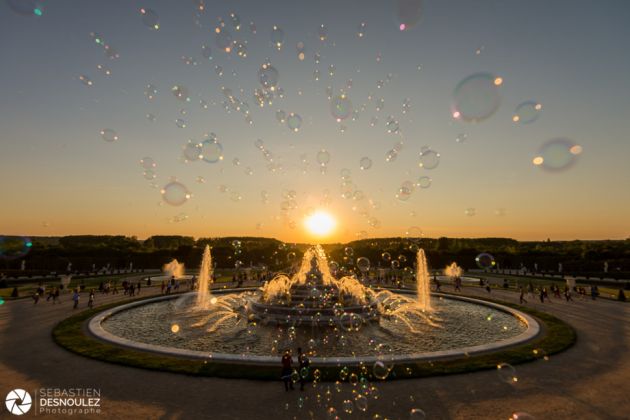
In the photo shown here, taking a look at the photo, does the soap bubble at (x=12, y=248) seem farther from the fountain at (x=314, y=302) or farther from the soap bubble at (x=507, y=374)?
the soap bubble at (x=507, y=374)

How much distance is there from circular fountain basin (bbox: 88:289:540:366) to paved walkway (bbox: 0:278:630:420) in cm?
209

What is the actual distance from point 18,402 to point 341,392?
34.7ft

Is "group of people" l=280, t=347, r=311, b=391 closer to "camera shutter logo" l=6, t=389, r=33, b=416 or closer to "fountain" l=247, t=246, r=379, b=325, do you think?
"camera shutter logo" l=6, t=389, r=33, b=416

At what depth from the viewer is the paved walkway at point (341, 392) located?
10.9m

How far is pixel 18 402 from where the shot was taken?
11625 millimetres

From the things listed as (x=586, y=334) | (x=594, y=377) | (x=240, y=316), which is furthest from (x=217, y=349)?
(x=586, y=334)

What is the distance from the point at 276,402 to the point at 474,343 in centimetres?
1250

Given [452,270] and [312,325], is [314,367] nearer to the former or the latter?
[312,325]

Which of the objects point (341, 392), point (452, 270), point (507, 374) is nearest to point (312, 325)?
point (341, 392)

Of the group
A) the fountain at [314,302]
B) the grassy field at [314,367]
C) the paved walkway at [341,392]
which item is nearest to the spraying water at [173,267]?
the fountain at [314,302]

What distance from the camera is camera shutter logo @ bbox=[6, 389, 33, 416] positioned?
11.0 meters

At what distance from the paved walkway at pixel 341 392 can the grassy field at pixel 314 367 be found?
0.39 metres

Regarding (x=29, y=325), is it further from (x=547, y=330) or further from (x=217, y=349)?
(x=547, y=330)

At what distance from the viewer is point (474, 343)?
1928cm
